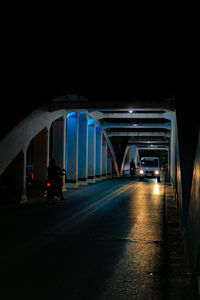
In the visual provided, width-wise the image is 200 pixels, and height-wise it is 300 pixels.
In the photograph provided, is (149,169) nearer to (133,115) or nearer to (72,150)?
(133,115)

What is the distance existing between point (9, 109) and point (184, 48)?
7.62 metres

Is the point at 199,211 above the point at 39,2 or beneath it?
beneath

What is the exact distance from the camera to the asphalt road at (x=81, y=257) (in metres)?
4.57

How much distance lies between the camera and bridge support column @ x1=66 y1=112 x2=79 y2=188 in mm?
23578

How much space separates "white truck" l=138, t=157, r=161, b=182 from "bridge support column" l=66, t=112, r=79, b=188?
13.5 metres

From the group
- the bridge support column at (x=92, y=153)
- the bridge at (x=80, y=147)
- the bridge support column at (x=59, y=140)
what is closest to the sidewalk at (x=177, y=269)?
the bridge at (x=80, y=147)

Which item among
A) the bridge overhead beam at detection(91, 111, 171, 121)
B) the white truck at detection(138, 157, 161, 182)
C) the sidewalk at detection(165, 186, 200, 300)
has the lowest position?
the sidewalk at detection(165, 186, 200, 300)

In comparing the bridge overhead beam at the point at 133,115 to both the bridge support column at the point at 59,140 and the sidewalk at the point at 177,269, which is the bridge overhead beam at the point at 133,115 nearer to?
the bridge support column at the point at 59,140

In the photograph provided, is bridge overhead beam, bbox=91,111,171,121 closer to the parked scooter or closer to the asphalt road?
the parked scooter

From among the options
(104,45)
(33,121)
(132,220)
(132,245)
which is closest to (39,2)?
(104,45)

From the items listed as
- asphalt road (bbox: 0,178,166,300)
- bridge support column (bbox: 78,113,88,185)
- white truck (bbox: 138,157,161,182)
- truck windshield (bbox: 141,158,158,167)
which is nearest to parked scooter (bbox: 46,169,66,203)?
asphalt road (bbox: 0,178,166,300)

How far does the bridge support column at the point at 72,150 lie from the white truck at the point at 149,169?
13464 millimetres

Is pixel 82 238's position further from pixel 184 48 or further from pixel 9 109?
pixel 184 48

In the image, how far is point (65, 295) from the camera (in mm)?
4340
